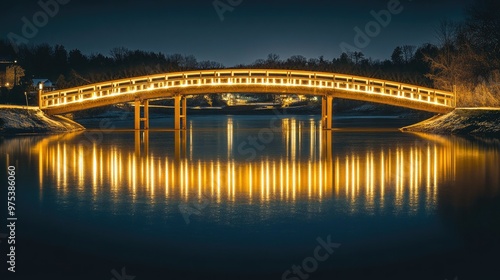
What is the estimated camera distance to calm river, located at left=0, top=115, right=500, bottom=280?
33.8 feet

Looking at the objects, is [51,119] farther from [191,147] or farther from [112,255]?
[112,255]

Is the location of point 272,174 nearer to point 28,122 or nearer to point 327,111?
point 327,111

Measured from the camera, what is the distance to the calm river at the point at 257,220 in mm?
10312

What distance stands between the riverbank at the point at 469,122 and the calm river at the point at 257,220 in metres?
23.0

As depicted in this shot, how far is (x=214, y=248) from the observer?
1120 centimetres

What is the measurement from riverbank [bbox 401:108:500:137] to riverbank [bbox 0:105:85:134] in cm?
2866

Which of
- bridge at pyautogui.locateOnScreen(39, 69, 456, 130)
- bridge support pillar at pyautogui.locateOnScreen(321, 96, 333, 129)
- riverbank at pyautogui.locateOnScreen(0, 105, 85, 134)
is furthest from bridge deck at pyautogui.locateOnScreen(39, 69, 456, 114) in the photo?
riverbank at pyautogui.locateOnScreen(0, 105, 85, 134)

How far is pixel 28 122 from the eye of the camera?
166 feet

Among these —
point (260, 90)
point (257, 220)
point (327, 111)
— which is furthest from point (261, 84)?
point (257, 220)

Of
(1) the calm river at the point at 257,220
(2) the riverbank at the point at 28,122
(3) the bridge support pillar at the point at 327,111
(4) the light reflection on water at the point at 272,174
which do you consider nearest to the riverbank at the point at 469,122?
(3) the bridge support pillar at the point at 327,111

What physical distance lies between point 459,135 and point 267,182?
101 feet

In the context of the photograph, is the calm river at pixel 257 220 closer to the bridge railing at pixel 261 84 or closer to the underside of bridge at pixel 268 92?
the underside of bridge at pixel 268 92

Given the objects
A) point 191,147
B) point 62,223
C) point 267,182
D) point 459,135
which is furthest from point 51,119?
point 62,223

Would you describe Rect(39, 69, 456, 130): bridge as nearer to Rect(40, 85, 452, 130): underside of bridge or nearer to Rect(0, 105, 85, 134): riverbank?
Rect(40, 85, 452, 130): underside of bridge
